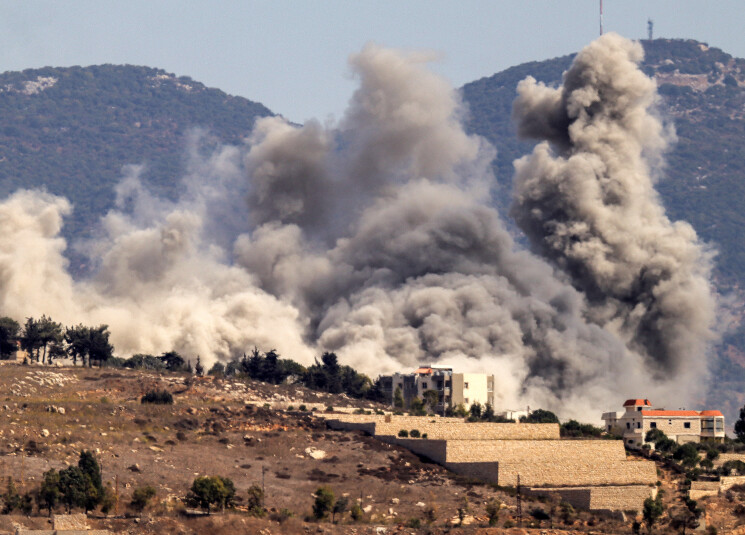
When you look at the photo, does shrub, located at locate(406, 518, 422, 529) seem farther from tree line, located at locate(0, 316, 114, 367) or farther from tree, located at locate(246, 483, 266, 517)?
tree line, located at locate(0, 316, 114, 367)

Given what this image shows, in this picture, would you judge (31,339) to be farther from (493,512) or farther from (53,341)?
(493,512)

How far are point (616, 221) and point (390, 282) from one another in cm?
2107

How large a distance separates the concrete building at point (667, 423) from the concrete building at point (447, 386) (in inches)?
423

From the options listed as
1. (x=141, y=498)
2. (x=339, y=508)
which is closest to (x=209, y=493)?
(x=141, y=498)

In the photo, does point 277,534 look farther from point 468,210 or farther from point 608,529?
point 468,210

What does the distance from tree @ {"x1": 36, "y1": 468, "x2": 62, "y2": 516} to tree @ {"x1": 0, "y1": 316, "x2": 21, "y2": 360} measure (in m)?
49.3

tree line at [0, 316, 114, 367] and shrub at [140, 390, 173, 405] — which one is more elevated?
tree line at [0, 316, 114, 367]

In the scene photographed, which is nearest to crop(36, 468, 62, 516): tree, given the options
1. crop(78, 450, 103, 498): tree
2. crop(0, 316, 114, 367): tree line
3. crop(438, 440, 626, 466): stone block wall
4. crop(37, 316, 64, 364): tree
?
crop(78, 450, 103, 498): tree

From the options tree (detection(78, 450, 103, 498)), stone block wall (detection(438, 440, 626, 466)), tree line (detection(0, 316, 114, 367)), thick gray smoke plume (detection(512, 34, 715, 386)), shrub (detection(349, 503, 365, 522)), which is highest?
thick gray smoke plume (detection(512, 34, 715, 386))

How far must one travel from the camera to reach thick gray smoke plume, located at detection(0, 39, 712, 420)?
12688 centimetres

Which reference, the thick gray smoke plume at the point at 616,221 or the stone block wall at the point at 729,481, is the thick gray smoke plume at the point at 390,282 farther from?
the stone block wall at the point at 729,481

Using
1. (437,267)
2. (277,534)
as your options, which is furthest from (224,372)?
(277,534)

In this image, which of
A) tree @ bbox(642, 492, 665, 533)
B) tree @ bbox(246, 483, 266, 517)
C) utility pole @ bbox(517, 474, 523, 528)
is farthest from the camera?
tree @ bbox(642, 492, 665, 533)

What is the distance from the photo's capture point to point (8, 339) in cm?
11456
